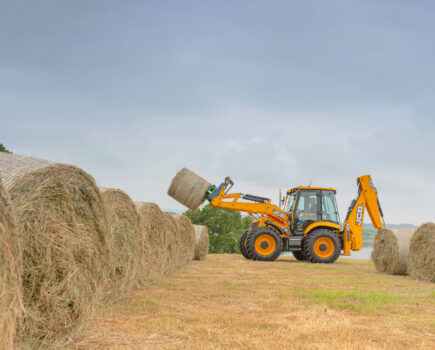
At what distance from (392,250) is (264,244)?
13.9 ft

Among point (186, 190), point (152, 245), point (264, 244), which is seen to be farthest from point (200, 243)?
point (152, 245)

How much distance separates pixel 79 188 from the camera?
4441 millimetres

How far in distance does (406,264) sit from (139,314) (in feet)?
25.3

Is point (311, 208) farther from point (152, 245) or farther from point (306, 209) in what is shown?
point (152, 245)

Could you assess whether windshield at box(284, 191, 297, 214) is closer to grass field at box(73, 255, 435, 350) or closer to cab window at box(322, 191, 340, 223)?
cab window at box(322, 191, 340, 223)

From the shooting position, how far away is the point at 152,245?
7.91 meters

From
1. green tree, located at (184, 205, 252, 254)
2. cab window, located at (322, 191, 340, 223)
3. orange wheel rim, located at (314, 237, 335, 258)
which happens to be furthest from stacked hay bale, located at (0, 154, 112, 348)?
green tree, located at (184, 205, 252, 254)

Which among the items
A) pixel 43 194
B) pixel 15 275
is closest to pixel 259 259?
pixel 43 194

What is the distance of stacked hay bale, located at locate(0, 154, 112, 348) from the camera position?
3.79 metres

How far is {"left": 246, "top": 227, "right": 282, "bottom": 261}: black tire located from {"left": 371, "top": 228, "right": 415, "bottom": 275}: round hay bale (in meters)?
3.17

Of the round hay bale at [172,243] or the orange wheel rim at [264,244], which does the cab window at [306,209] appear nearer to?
the orange wheel rim at [264,244]

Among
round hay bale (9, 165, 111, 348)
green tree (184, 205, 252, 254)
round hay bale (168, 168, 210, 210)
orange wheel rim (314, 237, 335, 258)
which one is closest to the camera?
round hay bale (9, 165, 111, 348)

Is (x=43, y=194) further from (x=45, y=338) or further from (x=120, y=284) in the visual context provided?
(x=120, y=284)

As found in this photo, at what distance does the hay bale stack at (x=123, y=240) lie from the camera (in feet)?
19.7
